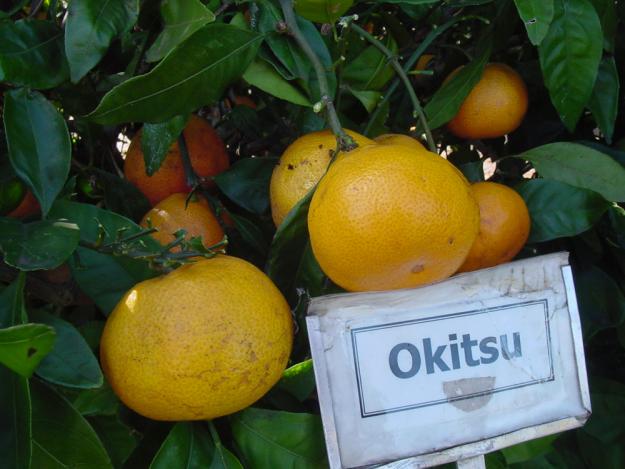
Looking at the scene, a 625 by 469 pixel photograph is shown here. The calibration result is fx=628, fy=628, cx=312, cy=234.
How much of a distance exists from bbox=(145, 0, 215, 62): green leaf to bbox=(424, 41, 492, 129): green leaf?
35 centimetres

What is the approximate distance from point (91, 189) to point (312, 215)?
1.53ft

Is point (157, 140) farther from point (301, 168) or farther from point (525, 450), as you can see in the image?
point (525, 450)

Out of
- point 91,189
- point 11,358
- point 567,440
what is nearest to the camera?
point 11,358

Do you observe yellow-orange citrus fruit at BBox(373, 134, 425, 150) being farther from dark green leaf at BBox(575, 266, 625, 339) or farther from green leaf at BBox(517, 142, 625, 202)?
dark green leaf at BBox(575, 266, 625, 339)

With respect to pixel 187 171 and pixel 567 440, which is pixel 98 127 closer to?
pixel 187 171

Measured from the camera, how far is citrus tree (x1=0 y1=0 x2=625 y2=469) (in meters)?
0.54

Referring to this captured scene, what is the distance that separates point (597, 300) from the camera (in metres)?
0.95

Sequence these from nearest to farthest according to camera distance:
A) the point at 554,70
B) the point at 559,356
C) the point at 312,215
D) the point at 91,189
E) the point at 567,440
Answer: the point at 312,215 < the point at 559,356 < the point at 554,70 < the point at 91,189 < the point at 567,440

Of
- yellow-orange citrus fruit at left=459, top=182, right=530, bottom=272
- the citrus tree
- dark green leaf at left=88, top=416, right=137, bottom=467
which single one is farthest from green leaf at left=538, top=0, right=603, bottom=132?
dark green leaf at left=88, top=416, right=137, bottom=467

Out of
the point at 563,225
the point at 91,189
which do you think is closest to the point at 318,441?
the point at 563,225

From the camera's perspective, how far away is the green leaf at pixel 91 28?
0.60 m

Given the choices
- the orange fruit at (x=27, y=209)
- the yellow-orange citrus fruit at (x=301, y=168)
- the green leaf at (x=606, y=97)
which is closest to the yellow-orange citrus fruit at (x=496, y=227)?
the yellow-orange citrus fruit at (x=301, y=168)

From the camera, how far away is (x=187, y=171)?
2.68 feet

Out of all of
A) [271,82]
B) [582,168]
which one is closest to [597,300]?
[582,168]
